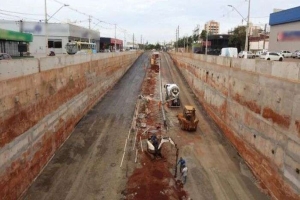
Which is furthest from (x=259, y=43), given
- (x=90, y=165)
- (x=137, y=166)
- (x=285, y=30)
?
(x=90, y=165)

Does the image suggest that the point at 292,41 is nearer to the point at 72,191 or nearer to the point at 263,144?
the point at 263,144

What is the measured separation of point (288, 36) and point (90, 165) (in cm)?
6447

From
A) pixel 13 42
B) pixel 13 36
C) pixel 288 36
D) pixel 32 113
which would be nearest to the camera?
pixel 32 113

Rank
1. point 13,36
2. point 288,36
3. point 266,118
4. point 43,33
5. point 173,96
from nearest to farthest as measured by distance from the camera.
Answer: point 266,118, point 173,96, point 13,36, point 288,36, point 43,33

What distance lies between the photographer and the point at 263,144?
20969mm

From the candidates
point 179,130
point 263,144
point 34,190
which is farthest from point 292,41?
point 34,190

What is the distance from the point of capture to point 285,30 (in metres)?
72.8

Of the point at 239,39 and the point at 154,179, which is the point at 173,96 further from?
the point at 239,39

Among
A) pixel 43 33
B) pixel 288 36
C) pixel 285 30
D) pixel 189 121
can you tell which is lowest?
pixel 189 121

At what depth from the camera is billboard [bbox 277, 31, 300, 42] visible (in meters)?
66.8

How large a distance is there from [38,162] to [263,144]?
16.3 metres

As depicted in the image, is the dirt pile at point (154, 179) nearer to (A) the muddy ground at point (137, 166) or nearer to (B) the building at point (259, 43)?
(A) the muddy ground at point (137, 166)

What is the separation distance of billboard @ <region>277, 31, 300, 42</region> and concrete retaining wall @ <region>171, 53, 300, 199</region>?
43.1m

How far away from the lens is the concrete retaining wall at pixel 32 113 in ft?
56.5
